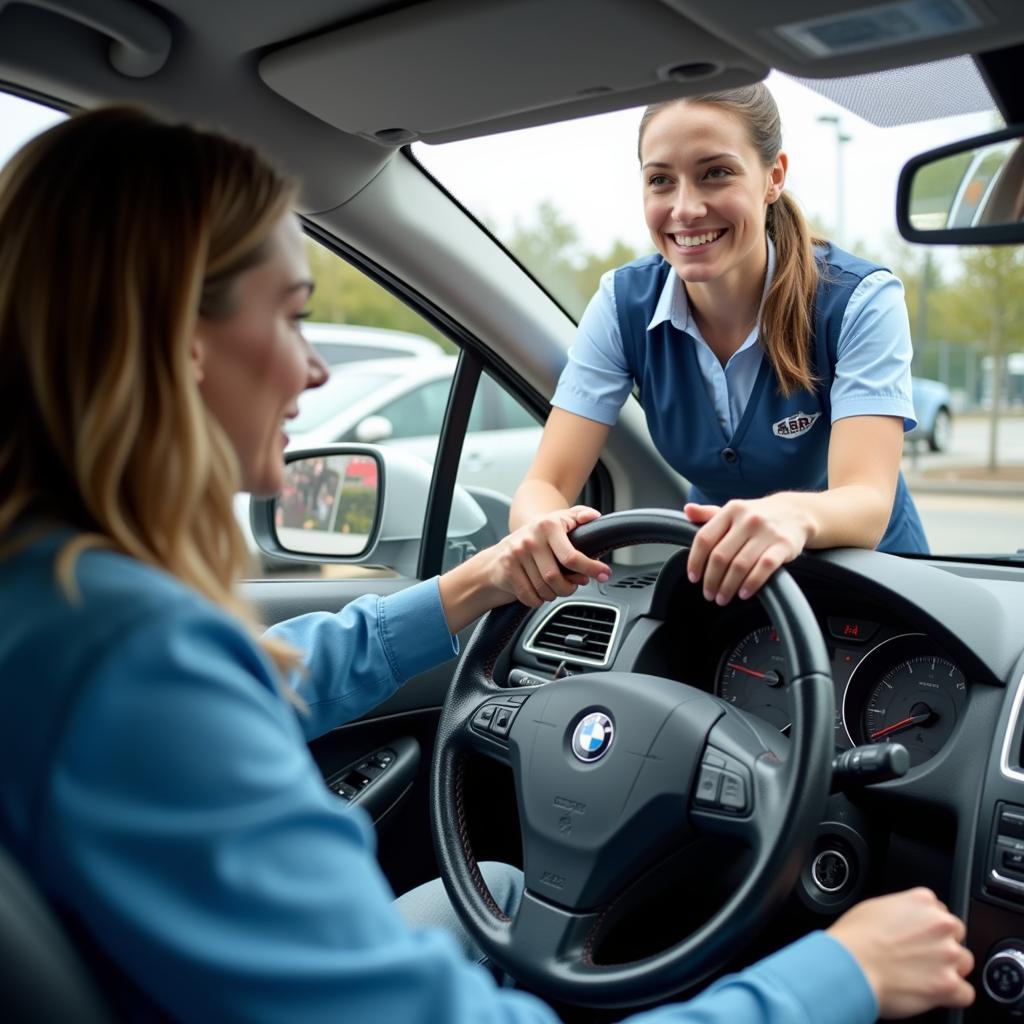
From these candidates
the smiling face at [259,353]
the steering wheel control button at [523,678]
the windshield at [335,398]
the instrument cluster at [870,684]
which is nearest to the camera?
the smiling face at [259,353]

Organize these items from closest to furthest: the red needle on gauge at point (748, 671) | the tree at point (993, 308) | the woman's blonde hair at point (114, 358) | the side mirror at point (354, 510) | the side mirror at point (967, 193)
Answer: the woman's blonde hair at point (114, 358), the side mirror at point (967, 193), the red needle on gauge at point (748, 671), the side mirror at point (354, 510), the tree at point (993, 308)

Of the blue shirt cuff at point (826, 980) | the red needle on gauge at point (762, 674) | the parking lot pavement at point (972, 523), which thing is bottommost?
the blue shirt cuff at point (826, 980)

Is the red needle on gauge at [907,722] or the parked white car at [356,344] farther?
the parked white car at [356,344]

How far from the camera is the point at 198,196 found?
91 centimetres

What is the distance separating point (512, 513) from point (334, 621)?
→ 0.51 m

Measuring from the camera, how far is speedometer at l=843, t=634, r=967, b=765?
154 centimetres

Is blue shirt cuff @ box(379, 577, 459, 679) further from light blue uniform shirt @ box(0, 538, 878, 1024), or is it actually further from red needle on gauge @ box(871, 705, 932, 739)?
light blue uniform shirt @ box(0, 538, 878, 1024)

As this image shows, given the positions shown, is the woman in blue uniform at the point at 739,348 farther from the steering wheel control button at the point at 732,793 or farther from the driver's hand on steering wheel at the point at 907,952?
the driver's hand on steering wheel at the point at 907,952

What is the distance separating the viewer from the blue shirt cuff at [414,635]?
1.56 m

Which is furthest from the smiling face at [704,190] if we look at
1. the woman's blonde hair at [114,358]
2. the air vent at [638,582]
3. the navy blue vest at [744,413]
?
the woman's blonde hair at [114,358]

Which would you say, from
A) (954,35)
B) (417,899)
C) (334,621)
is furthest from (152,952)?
(954,35)

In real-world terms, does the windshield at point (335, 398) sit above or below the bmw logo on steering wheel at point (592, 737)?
above

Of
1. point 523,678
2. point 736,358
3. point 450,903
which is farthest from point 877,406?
point 450,903

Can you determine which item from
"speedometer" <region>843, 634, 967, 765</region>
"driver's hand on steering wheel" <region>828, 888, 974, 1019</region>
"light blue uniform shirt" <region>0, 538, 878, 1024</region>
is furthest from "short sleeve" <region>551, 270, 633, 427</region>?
"light blue uniform shirt" <region>0, 538, 878, 1024</region>
